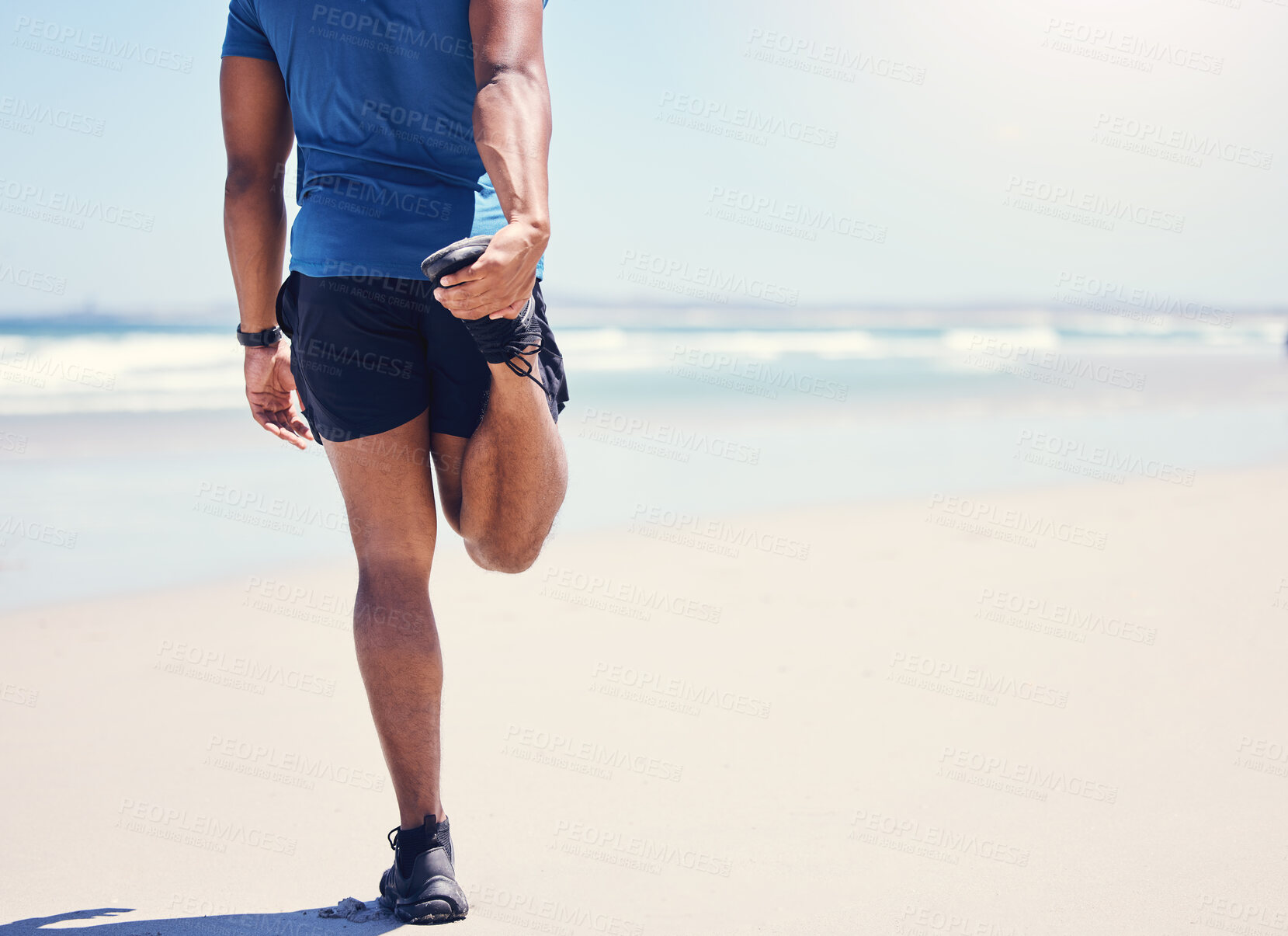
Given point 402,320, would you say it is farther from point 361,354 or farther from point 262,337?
point 262,337

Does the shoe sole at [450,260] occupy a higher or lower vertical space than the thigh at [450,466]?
higher

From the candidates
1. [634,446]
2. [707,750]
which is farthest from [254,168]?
[634,446]

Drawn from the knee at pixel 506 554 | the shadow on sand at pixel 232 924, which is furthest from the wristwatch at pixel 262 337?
the shadow on sand at pixel 232 924

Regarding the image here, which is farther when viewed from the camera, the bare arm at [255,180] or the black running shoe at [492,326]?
the bare arm at [255,180]

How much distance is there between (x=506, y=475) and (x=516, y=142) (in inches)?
24.8

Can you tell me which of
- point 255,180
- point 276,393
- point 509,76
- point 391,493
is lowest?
point 391,493

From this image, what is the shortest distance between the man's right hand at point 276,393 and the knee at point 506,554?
1.49ft

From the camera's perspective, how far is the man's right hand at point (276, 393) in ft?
7.43

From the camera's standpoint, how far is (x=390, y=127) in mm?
1881

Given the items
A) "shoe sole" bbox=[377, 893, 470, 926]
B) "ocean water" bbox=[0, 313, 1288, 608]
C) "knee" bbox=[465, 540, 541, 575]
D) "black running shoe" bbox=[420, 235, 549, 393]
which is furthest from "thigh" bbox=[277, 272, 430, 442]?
"ocean water" bbox=[0, 313, 1288, 608]

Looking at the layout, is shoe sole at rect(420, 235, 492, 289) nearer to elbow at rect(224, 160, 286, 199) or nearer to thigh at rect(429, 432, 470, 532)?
thigh at rect(429, 432, 470, 532)

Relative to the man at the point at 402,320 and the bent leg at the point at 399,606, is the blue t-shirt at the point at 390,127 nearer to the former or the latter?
the man at the point at 402,320

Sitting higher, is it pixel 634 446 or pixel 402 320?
pixel 402 320

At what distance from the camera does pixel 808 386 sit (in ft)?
52.1
